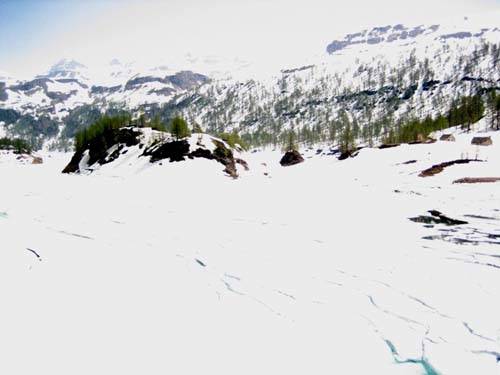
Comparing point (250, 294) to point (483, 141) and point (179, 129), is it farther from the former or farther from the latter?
point (483, 141)

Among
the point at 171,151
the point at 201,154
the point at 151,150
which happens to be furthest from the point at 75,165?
the point at 201,154

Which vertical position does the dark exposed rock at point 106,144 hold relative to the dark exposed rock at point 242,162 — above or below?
above

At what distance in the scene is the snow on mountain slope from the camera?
698 cm

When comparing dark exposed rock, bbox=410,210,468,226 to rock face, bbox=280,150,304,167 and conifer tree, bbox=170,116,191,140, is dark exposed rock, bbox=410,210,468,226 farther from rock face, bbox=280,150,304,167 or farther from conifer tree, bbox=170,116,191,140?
rock face, bbox=280,150,304,167

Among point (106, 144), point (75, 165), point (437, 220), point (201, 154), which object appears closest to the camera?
point (437, 220)

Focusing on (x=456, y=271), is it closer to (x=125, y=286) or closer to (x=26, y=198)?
(x=125, y=286)

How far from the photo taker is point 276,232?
18.0 meters

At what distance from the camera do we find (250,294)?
10.0 meters

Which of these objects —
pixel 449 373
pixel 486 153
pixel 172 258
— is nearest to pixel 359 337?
pixel 449 373

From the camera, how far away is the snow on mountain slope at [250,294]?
6.98m

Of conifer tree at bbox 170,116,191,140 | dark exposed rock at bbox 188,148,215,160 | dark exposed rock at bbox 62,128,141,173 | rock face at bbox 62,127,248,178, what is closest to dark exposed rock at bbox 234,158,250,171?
rock face at bbox 62,127,248,178

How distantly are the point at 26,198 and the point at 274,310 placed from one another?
30.0 m

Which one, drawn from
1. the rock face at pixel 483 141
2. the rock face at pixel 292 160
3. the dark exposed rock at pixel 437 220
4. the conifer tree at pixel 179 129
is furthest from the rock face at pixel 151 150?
the rock face at pixel 483 141

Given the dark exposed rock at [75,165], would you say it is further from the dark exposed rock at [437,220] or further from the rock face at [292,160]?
the dark exposed rock at [437,220]
